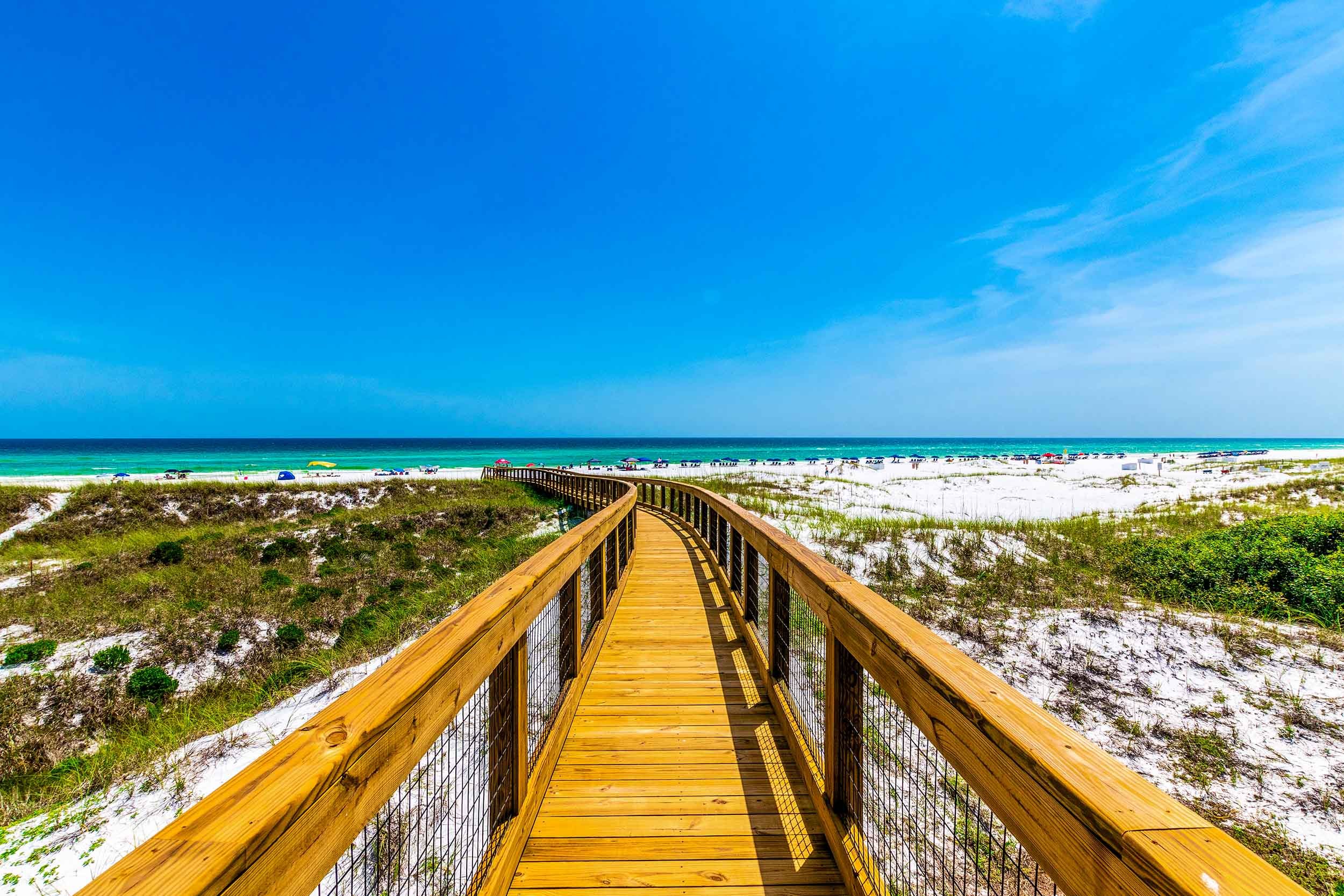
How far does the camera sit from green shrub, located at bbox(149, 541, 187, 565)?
1100cm

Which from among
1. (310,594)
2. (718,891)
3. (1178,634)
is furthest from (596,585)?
(1178,634)

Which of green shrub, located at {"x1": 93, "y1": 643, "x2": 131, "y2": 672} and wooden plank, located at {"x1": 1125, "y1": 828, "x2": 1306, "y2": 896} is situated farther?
green shrub, located at {"x1": 93, "y1": 643, "x2": 131, "y2": 672}

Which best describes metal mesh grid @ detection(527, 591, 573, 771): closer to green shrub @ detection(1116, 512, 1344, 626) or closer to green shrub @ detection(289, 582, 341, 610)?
green shrub @ detection(289, 582, 341, 610)

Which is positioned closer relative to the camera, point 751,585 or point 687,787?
point 687,787

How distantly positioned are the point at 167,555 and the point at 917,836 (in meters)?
14.5

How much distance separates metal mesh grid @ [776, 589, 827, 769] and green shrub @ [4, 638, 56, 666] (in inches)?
346

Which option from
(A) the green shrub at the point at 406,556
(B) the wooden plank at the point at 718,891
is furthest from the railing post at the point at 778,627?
(A) the green shrub at the point at 406,556

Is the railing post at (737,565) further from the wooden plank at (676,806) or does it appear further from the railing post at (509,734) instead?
the railing post at (509,734)

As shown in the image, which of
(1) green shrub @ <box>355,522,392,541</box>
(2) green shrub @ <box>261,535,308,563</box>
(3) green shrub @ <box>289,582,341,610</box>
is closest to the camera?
(3) green shrub @ <box>289,582,341,610</box>

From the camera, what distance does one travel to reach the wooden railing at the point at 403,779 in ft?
2.64

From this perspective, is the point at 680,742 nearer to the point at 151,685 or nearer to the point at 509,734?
the point at 509,734

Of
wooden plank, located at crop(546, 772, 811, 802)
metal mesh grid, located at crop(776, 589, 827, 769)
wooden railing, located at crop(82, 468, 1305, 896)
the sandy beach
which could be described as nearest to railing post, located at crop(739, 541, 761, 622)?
metal mesh grid, located at crop(776, 589, 827, 769)

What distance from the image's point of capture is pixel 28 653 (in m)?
6.28

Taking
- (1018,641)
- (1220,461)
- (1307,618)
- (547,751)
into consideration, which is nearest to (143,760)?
(547,751)
